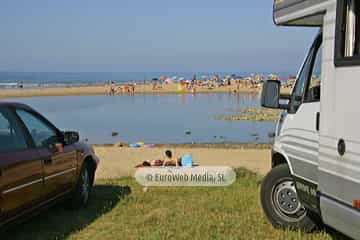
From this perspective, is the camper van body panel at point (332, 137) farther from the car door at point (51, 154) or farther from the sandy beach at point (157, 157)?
the sandy beach at point (157, 157)

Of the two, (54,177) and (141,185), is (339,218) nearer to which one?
(54,177)

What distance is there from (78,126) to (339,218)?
2461cm

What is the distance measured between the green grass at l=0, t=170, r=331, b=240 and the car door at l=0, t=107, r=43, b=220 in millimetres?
349

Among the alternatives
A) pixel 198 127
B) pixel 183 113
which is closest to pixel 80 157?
pixel 198 127

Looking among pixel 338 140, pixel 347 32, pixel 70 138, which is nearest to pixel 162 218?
pixel 70 138

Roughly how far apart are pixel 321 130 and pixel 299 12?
52.2 inches

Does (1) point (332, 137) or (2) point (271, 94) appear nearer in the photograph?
(1) point (332, 137)

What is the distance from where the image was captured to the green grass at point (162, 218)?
6445 mm

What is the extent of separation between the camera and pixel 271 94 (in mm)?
6223

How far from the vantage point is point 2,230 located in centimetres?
548

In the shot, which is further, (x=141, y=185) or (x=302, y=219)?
(x=141, y=185)

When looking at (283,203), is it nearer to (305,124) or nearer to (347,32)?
(305,124)

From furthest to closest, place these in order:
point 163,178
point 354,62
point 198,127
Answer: point 198,127 → point 163,178 → point 354,62

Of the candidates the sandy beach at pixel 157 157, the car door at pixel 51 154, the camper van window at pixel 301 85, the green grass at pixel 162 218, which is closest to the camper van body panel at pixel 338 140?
the camper van window at pixel 301 85
